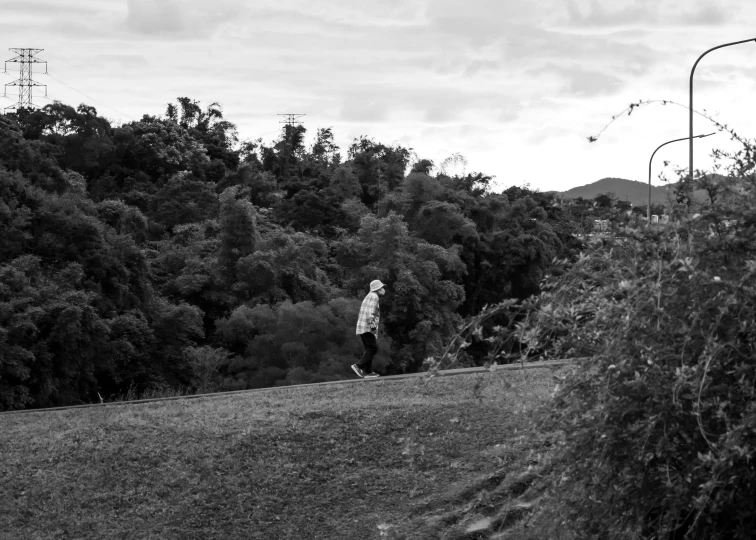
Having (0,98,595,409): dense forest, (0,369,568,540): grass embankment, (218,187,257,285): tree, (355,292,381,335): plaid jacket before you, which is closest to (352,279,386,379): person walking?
(355,292,381,335): plaid jacket

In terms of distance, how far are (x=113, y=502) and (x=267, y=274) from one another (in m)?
28.3

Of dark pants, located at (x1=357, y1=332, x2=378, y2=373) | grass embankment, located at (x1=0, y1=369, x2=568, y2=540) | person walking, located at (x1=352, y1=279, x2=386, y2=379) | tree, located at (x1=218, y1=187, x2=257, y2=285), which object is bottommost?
grass embankment, located at (x1=0, y1=369, x2=568, y2=540)

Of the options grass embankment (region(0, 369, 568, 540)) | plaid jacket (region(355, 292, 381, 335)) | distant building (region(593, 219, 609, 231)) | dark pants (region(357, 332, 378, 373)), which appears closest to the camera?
distant building (region(593, 219, 609, 231))

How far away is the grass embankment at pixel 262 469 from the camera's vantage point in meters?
9.01

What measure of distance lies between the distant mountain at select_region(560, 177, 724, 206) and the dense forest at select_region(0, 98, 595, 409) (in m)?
2.97

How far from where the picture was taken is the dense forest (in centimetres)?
2889

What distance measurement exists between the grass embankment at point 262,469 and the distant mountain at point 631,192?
2.09m

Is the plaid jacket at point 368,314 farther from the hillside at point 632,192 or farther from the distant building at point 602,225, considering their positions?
the distant building at point 602,225

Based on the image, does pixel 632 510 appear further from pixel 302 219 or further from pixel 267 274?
pixel 302 219

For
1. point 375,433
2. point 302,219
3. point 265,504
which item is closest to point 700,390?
point 265,504

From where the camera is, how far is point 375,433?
10.6 meters

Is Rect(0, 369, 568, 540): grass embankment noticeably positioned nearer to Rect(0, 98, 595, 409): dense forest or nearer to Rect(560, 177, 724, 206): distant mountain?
Rect(560, 177, 724, 206): distant mountain

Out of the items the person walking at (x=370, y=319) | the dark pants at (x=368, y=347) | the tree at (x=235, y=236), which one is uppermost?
the tree at (x=235, y=236)

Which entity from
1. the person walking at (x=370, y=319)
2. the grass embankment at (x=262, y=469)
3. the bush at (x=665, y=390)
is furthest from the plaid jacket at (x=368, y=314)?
the bush at (x=665, y=390)
